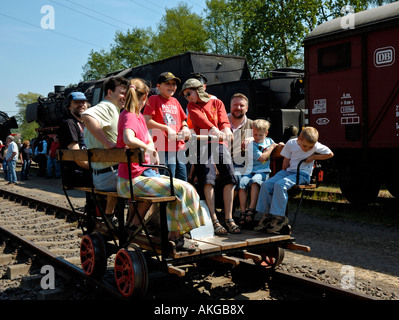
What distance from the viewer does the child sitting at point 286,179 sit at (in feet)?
14.7

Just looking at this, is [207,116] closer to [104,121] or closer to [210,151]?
[210,151]

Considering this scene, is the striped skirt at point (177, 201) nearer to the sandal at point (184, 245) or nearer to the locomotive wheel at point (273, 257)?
the sandal at point (184, 245)

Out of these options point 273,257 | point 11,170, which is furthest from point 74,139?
point 11,170

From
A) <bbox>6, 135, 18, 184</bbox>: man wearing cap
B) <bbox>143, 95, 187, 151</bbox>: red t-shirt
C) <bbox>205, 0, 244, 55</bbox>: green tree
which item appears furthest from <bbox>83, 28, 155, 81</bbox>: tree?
<bbox>143, 95, 187, 151</bbox>: red t-shirt

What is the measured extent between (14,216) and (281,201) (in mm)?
6493

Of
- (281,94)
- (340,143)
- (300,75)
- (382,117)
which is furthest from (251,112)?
(382,117)

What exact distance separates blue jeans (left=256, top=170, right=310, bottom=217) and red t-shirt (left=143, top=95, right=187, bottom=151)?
1064mm

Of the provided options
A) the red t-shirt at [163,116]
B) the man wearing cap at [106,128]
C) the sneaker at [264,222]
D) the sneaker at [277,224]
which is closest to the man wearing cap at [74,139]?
the man wearing cap at [106,128]

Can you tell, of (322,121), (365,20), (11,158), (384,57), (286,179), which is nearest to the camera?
(286,179)

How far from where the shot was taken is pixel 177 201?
377cm

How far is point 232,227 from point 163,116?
1.48m

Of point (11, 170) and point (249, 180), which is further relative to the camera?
point (11, 170)

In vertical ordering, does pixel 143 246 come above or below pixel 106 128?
below
